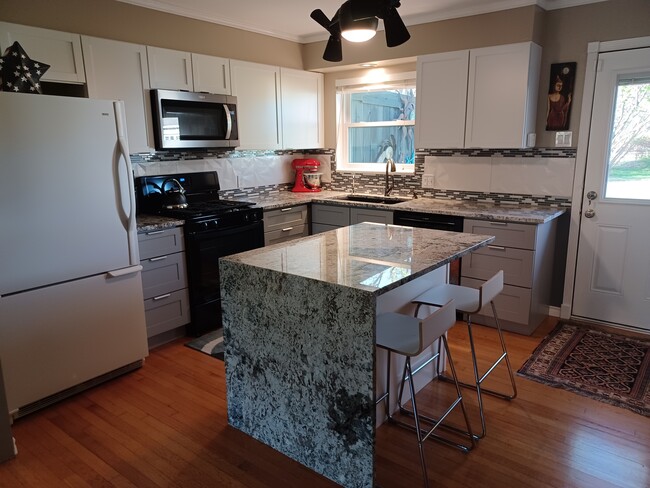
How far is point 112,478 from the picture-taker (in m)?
2.05

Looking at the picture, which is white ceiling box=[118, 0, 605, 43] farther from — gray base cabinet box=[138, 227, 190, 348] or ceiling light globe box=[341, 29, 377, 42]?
gray base cabinet box=[138, 227, 190, 348]

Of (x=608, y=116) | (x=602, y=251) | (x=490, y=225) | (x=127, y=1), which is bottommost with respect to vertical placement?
(x=602, y=251)

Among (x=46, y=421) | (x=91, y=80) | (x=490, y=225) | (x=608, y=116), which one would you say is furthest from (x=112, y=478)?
(x=608, y=116)

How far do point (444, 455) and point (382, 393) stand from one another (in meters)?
0.40

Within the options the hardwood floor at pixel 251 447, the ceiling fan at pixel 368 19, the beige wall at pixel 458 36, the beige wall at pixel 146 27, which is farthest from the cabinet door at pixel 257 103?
the hardwood floor at pixel 251 447

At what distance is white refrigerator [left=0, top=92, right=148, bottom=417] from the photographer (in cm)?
232

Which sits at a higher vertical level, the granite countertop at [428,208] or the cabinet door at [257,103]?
the cabinet door at [257,103]

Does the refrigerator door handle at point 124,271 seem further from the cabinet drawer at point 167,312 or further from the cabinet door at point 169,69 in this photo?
the cabinet door at point 169,69

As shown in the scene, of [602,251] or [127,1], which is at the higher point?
[127,1]

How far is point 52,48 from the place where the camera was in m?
2.86

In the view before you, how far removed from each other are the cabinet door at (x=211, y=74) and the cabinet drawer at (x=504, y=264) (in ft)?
8.11

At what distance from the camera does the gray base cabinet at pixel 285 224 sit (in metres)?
4.09

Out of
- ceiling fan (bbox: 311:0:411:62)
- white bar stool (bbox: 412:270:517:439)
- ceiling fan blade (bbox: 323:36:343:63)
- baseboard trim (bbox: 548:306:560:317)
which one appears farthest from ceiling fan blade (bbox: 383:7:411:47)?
baseboard trim (bbox: 548:306:560:317)

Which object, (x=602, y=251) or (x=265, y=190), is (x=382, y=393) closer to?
(x=602, y=251)
